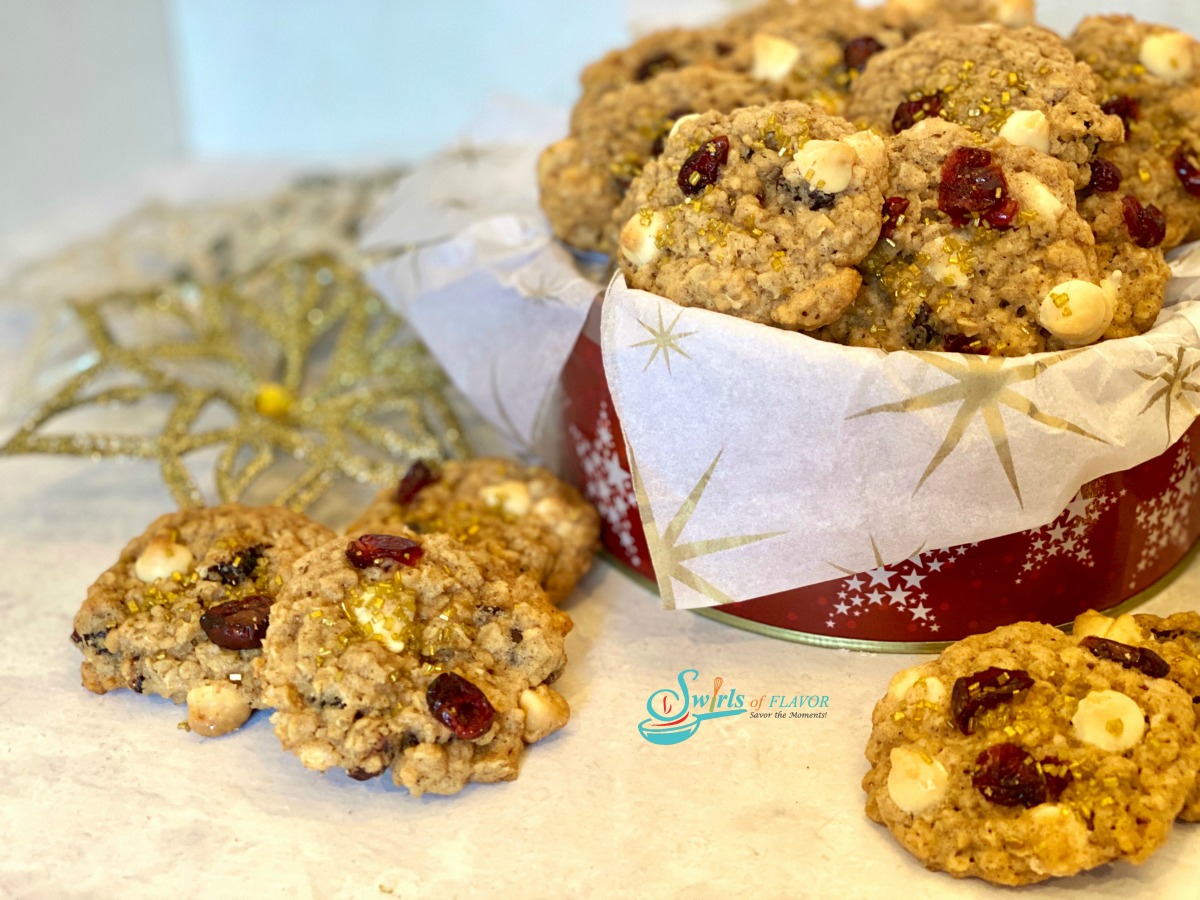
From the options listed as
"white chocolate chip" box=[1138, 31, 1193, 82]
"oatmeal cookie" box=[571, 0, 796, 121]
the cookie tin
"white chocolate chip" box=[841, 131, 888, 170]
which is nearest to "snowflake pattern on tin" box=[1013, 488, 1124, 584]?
the cookie tin

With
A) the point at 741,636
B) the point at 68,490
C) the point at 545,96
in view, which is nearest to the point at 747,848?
the point at 741,636

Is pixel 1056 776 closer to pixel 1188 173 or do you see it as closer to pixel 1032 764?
pixel 1032 764

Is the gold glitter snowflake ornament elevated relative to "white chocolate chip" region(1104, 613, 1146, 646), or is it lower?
lower

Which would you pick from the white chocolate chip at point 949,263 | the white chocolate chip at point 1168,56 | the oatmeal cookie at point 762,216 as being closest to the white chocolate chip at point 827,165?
the oatmeal cookie at point 762,216

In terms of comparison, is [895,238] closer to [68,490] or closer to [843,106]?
[843,106]

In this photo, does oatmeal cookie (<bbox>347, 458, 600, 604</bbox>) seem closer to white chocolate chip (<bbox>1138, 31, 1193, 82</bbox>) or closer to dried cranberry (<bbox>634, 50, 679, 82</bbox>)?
dried cranberry (<bbox>634, 50, 679, 82</bbox>)

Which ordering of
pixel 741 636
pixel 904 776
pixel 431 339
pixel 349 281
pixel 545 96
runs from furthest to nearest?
pixel 545 96 → pixel 349 281 → pixel 431 339 → pixel 741 636 → pixel 904 776
